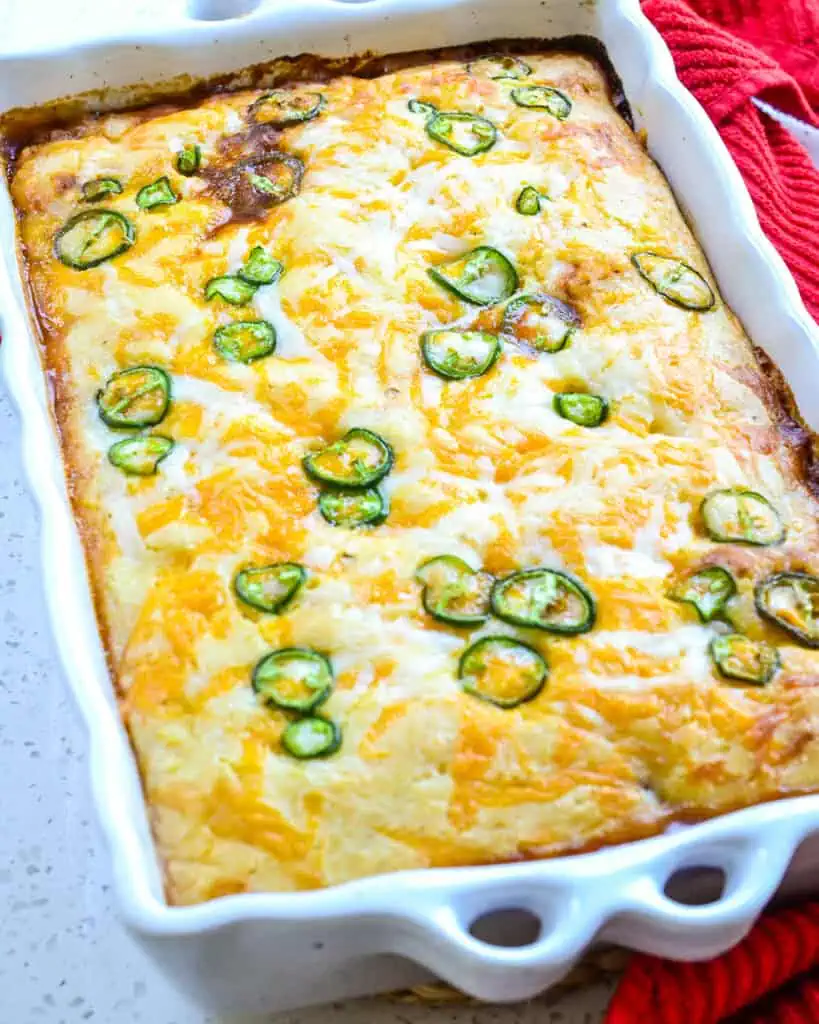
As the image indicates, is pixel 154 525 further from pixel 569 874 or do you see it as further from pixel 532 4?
pixel 532 4

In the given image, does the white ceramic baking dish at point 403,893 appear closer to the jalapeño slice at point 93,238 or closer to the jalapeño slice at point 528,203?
the jalapeño slice at point 93,238

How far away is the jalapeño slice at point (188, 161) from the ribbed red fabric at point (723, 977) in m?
1.74

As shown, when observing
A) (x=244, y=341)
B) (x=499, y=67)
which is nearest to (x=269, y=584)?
(x=244, y=341)

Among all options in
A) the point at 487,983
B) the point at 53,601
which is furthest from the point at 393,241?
the point at 487,983

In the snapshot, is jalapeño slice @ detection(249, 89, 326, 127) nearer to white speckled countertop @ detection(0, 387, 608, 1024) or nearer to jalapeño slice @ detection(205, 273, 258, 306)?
jalapeño slice @ detection(205, 273, 258, 306)

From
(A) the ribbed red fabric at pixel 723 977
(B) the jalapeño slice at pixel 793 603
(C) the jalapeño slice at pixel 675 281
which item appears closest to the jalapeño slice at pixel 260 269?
(C) the jalapeño slice at pixel 675 281

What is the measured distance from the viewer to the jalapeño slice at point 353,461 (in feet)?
6.88

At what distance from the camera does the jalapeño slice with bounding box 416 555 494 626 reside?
194 cm

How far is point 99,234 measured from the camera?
246 cm

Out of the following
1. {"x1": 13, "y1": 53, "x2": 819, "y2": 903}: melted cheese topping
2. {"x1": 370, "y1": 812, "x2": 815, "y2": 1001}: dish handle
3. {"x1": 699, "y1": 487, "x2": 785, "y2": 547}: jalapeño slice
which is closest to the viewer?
{"x1": 370, "y1": 812, "x2": 815, "y2": 1001}: dish handle

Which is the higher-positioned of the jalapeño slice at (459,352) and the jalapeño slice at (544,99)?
the jalapeño slice at (544,99)

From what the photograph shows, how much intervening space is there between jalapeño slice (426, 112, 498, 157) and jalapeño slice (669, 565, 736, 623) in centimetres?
108

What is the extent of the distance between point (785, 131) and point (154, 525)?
1922 millimetres

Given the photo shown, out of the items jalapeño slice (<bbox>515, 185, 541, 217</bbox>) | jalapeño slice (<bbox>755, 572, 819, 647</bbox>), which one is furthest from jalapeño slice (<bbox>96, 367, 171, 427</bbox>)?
jalapeño slice (<bbox>755, 572, 819, 647</bbox>)
